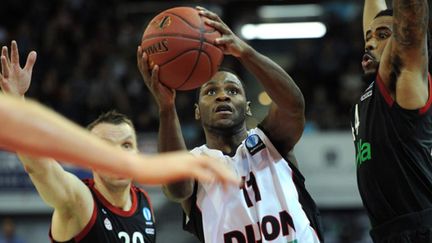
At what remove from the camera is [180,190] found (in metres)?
5.27

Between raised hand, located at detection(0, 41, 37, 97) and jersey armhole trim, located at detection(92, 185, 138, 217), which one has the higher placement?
raised hand, located at detection(0, 41, 37, 97)

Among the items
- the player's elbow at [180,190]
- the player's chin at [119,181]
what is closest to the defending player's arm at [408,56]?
the player's elbow at [180,190]

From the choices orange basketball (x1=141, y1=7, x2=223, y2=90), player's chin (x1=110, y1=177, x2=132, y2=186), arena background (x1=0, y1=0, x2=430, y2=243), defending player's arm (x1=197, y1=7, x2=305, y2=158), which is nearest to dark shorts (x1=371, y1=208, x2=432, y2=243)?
defending player's arm (x1=197, y1=7, x2=305, y2=158)

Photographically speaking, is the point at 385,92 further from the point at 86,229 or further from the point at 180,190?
the point at 86,229

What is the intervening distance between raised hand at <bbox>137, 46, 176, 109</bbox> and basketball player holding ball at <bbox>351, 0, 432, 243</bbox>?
1355 mm

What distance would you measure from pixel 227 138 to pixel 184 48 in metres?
0.98

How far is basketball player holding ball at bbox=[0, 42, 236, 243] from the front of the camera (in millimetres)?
2215

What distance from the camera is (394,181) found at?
15.5ft

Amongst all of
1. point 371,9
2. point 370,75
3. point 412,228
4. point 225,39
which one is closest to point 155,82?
point 225,39

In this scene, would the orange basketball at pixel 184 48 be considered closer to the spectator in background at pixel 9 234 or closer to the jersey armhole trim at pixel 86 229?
the jersey armhole trim at pixel 86 229

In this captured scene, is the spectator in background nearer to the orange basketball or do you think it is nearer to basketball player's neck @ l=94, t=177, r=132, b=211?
basketball player's neck @ l=94, t=177, r=132, b=211

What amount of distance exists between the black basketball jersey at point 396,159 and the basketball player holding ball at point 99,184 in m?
1.64

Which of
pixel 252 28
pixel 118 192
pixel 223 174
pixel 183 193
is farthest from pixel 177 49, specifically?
pixel 252 28

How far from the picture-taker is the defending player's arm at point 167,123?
4910 millimetres
